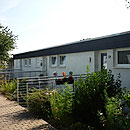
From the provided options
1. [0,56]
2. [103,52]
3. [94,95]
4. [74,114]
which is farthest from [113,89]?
[0,56]

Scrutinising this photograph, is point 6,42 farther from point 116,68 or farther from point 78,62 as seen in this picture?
point 116,68

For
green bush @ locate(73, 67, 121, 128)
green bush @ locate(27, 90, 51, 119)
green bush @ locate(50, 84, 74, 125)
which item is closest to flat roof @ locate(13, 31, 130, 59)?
green bush @ locate(73, 67, 121, 128)

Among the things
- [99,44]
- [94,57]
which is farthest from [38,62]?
[99,44]

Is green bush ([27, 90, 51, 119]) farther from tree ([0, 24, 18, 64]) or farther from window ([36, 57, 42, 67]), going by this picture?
tree ([0, 24, 18, 64])

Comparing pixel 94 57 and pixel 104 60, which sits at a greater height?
pixel 94 57

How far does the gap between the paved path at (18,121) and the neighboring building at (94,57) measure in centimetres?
387

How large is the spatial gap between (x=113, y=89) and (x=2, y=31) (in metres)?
17.0

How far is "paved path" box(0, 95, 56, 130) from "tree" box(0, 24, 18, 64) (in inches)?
497

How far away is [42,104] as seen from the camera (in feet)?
21.4

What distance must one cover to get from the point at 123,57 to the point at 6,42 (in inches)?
567

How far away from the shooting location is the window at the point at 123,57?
7690mm

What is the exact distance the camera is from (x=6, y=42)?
19.3 m

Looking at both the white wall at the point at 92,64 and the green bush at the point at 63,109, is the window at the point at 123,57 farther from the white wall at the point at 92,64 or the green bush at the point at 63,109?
the green bush at the point at 63,109

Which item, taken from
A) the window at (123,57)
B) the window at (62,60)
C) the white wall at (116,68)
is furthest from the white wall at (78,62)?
the window at (123,57)
